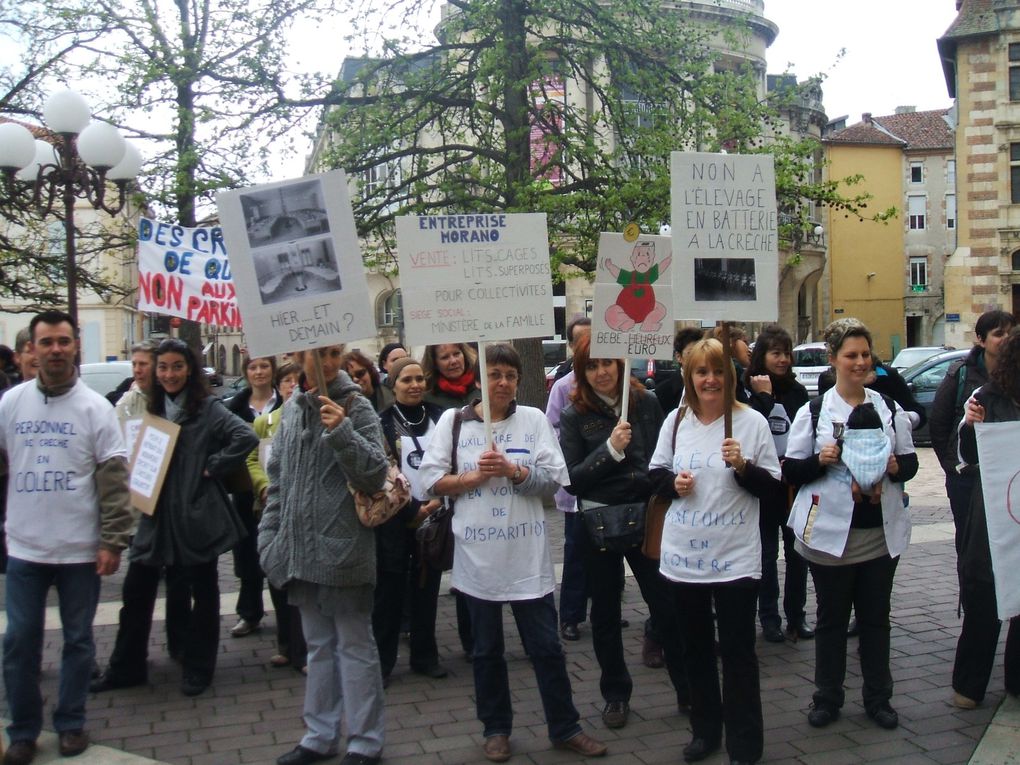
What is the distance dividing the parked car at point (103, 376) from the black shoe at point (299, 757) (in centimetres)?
1394

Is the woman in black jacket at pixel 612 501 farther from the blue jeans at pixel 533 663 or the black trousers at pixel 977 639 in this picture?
the black trousers at pixel 977 639

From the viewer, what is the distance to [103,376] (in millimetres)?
18047

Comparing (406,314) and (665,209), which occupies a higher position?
(665,209)

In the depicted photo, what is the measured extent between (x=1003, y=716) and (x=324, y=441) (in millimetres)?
3574

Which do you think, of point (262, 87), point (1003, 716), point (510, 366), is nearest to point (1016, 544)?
point (1003, 716)

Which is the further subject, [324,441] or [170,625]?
[170,625]

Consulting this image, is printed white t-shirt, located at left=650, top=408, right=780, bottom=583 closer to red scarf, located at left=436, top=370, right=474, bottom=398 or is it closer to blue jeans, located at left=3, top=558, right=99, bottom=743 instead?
red scarf, located at left=436, top=370, right=474, bottom=398

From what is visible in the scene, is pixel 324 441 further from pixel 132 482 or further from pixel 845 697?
pixel 845 697

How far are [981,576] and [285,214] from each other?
381cm

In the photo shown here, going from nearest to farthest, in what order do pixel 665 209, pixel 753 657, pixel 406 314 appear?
pixel 753 657
pixel 406 314
pixel 665 209

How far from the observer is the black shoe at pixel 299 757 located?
4758 mm

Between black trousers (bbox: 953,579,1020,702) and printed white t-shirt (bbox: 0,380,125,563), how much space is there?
14.2 ft

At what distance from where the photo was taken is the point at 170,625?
632cm

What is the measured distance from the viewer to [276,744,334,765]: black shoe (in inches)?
187
